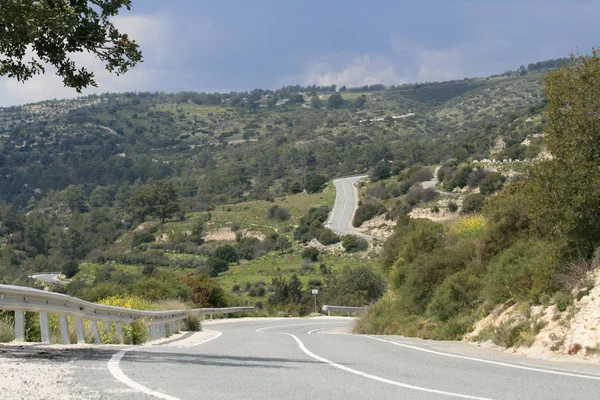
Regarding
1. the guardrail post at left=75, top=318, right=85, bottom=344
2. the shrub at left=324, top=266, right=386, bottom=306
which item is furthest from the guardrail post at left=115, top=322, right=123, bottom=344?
the shrub at left=324, top=266, right=386, bottom=306

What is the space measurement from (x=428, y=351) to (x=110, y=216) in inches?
5819

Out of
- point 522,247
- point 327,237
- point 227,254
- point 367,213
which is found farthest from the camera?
point 367,213

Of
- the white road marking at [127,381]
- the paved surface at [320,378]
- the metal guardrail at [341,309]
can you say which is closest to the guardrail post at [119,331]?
the paved surface at [320,378]

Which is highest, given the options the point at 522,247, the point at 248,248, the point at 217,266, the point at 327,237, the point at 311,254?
the point at 327,237

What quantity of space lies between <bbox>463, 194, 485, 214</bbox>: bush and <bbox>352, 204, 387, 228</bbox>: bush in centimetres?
2282

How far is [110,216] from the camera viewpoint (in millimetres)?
155250

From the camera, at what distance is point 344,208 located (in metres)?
107

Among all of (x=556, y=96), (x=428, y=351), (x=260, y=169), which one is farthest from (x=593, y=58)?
(x=260, y=169)

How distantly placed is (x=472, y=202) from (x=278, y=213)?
1779 inches

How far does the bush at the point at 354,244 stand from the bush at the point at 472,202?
534 inches

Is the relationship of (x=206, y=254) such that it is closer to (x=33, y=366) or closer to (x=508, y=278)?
(x=508, y=278)

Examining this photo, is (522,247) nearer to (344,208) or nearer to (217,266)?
(217,266)

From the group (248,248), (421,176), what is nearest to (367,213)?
(421,176)

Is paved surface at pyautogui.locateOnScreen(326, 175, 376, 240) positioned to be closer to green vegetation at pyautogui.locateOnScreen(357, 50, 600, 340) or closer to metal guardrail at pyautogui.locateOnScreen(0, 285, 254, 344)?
green vegetation at pyautogui.locateOnScreen(357, 50, 600, 340)
